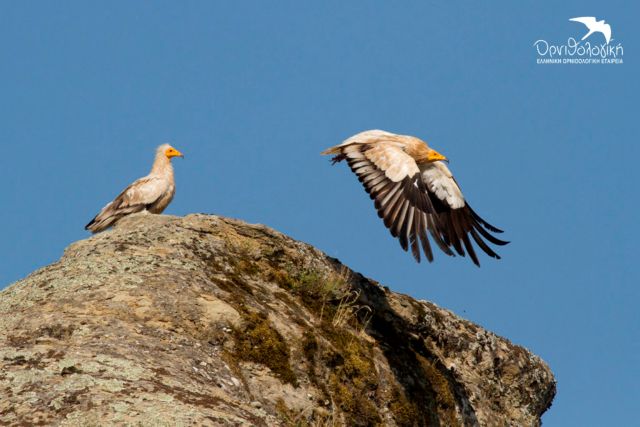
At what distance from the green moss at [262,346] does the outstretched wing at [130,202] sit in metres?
4.71

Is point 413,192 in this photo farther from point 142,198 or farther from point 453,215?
point 142,198

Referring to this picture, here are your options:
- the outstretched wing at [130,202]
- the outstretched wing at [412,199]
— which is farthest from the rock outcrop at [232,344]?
the outstretched wing at [130,202]

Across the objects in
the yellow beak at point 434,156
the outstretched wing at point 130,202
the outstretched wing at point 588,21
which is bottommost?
the outstretched wing at point 130,202

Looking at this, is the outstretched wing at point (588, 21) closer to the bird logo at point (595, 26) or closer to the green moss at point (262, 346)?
the bird logo at point (595, 26)

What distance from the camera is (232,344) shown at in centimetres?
794

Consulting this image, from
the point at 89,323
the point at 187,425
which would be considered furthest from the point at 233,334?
the point at 187,425

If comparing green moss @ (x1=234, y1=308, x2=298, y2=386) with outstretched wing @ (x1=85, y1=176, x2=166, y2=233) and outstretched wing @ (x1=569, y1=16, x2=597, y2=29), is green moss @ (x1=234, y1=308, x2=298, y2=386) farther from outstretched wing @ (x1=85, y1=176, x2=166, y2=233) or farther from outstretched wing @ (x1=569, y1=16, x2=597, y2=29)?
outstretched wing @ (x1=569, y1=16, x2=597, y2=29)

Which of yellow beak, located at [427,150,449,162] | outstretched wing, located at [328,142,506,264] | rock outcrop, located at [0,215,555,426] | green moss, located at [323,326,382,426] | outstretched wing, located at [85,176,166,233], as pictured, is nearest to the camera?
rock outcrop, located at [0,215,555,426]

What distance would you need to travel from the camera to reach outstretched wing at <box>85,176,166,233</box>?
12.6 meters

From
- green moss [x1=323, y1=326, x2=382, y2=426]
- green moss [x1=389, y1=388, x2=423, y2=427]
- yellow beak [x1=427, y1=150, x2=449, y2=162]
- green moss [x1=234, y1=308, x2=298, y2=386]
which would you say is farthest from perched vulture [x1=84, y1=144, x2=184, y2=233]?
green moss [x1=389, y1=388, x2=423, y2=427]

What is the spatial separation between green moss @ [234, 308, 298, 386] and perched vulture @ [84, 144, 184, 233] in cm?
473

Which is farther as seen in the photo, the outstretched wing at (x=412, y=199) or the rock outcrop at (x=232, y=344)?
the outstretched wing at (x=412, y=199)

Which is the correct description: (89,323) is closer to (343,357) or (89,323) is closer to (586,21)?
(343,357)

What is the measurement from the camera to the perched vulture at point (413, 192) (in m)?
11.1
